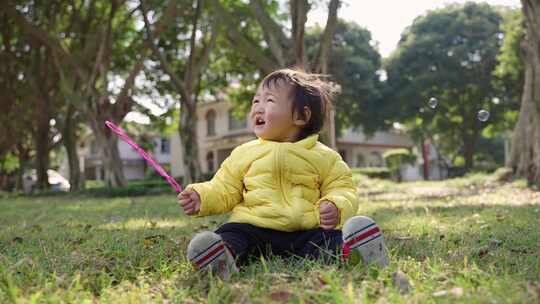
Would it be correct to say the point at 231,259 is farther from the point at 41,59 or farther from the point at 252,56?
the point at 41,59

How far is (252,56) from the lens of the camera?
30.9 feet

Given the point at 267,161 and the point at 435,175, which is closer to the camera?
the point at 267,161

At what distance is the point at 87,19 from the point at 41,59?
2600mm

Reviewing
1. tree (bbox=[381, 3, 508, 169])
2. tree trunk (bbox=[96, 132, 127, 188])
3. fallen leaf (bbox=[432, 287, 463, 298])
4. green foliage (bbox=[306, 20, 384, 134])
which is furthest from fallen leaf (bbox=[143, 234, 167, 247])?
tree (bbox=[381, 3, 508, 169])

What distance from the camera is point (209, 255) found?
232 cm

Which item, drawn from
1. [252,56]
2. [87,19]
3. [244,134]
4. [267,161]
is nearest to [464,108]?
[244,134]

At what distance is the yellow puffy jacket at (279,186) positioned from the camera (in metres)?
2.79

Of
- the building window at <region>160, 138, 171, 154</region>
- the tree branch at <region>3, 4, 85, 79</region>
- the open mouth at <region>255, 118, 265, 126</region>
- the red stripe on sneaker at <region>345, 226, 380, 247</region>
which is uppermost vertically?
the tree branch at <region>3, 4, 85, 79</region>

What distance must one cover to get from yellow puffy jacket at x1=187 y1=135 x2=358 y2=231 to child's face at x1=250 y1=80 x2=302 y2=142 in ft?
0.24

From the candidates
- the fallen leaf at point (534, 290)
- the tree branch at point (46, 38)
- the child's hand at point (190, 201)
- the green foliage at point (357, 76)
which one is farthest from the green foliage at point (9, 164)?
the fallen leaf at point (534, 290)

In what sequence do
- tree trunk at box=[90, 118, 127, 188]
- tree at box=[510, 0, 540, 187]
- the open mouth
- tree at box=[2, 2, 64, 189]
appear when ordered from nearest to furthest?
the open mouth < tree at box=[510, 0, 540, 187] < tree trunk at box=[90, 118, 127, 188] < tree at box=[2, 2, 64, 189]

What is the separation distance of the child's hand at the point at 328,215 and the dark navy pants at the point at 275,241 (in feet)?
0.36

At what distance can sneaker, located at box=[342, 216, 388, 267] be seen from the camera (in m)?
2.31

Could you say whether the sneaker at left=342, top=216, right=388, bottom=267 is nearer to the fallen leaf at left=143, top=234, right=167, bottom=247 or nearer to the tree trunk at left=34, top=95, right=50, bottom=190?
the fallen leaf at left=143, top=234, right=167, bottom=247
